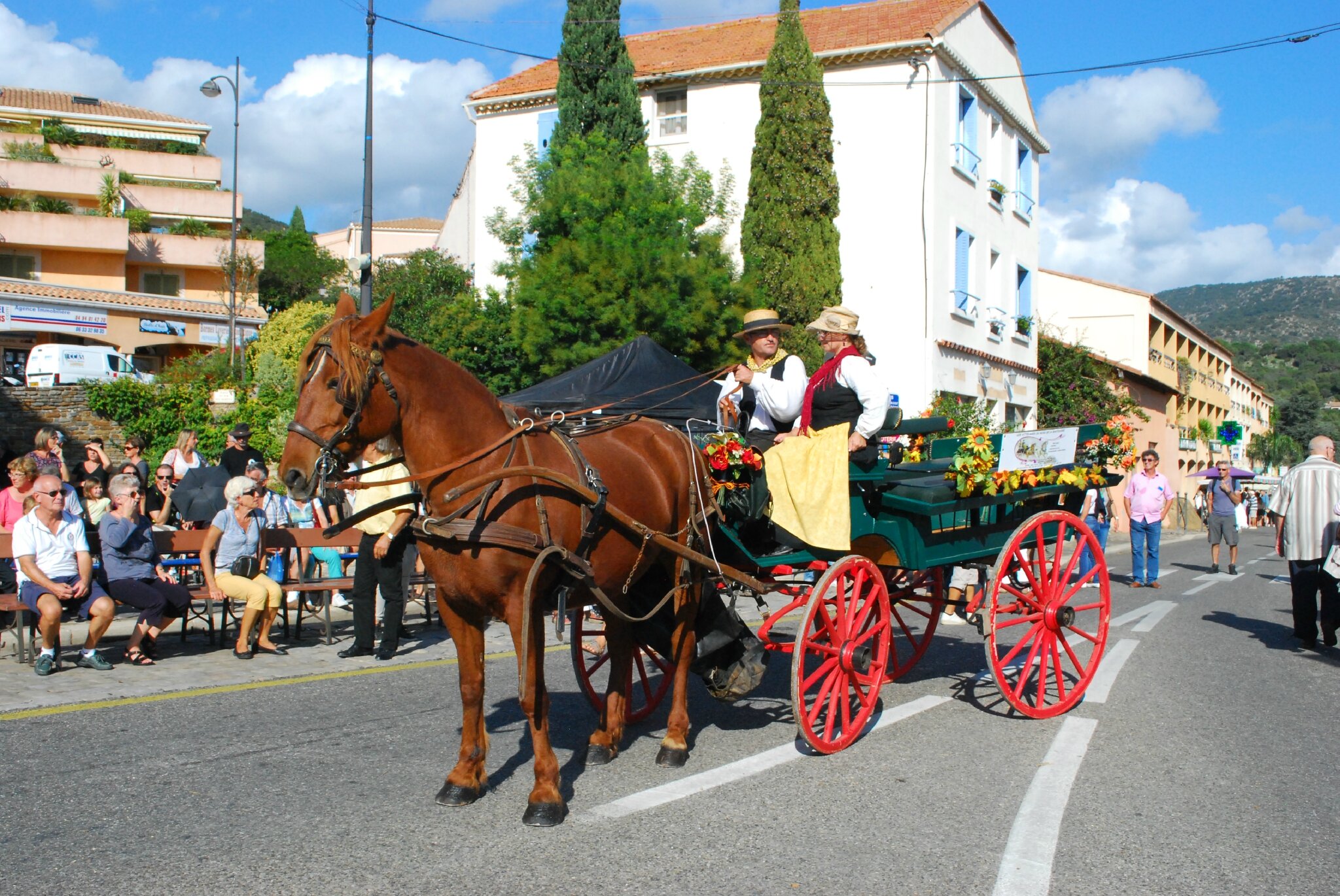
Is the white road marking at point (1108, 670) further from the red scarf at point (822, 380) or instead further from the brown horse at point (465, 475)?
the brown horse at point (465, 475)

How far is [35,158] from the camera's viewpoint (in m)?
46.3

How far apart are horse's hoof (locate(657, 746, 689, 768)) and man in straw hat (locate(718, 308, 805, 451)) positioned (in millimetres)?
1722

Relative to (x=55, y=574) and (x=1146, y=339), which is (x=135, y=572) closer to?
(x=55, y=574)

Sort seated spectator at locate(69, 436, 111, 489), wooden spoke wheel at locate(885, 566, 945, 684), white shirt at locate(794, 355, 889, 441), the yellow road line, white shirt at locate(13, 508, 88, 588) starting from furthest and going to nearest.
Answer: seated spectator at locate(69, 436, 111, 489) < white shirt at locate(13, 508, 88, 588) < wooden spoke wheel at locate(885, 566, 945, 684) < the yellow road line < white shirt at locate(794, 355, 889, 441)

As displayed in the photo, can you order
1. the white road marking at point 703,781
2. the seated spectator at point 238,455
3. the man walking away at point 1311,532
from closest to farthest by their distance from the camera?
the white road marking at point 703,781, the man walking away at point 1311,532, the seated spectator at point 238,455

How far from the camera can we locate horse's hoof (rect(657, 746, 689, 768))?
5754 mm

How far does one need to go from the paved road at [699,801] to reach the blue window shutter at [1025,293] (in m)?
26.1

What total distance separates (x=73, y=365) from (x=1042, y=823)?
3604cm

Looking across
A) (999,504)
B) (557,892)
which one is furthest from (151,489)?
(557,892)

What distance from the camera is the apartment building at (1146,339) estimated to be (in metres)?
48.2

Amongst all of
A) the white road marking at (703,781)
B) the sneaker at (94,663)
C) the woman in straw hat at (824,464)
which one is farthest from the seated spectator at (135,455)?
the white road marking at (703,781)

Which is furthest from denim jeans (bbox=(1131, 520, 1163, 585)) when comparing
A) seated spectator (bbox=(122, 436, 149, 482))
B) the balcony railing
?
seated spectator (bbox=(122, 436, 149, 482))

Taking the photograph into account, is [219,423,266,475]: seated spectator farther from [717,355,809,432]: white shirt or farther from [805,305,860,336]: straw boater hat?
[805,305,860,336]: straw boater hat

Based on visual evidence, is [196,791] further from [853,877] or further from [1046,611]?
[1046,611]
